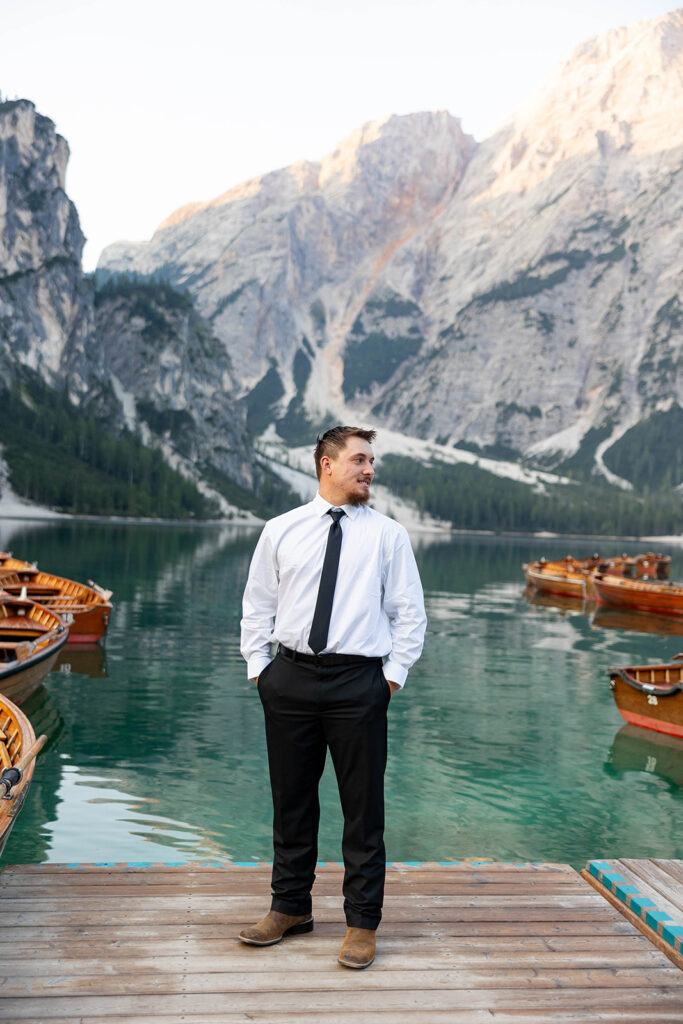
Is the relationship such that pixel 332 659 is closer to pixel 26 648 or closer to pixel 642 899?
pixel 642 899

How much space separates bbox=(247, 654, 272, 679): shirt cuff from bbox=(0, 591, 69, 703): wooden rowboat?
47.9ft

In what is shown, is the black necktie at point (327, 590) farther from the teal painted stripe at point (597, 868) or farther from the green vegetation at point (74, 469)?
the green vegetation at point (74, 469)

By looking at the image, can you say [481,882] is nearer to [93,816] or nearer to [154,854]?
[154,854]

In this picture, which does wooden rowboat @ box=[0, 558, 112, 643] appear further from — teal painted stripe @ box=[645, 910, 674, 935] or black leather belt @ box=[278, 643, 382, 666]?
teal painted stripe @ box=[645, 910, 674, 935]

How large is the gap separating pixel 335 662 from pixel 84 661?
86.9 feet

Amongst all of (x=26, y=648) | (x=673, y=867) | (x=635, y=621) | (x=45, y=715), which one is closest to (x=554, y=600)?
(x=635, y=621)

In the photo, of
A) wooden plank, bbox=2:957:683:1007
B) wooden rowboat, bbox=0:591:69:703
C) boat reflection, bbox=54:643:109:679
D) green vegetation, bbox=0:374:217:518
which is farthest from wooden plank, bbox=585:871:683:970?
green vegetation, bbox=0:374:217:518

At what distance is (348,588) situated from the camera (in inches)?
249

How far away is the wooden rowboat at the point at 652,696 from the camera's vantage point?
21.8 m

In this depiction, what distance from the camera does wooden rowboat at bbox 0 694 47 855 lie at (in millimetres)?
7059

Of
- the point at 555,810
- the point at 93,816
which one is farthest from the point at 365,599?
the point at 555,810

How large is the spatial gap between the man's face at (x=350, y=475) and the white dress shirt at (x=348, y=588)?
79 millimetres

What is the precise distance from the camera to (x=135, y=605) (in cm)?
4578

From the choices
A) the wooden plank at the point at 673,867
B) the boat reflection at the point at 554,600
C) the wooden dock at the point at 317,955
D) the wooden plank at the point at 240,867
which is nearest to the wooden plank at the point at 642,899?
the wooden dock at the point at 317,955
